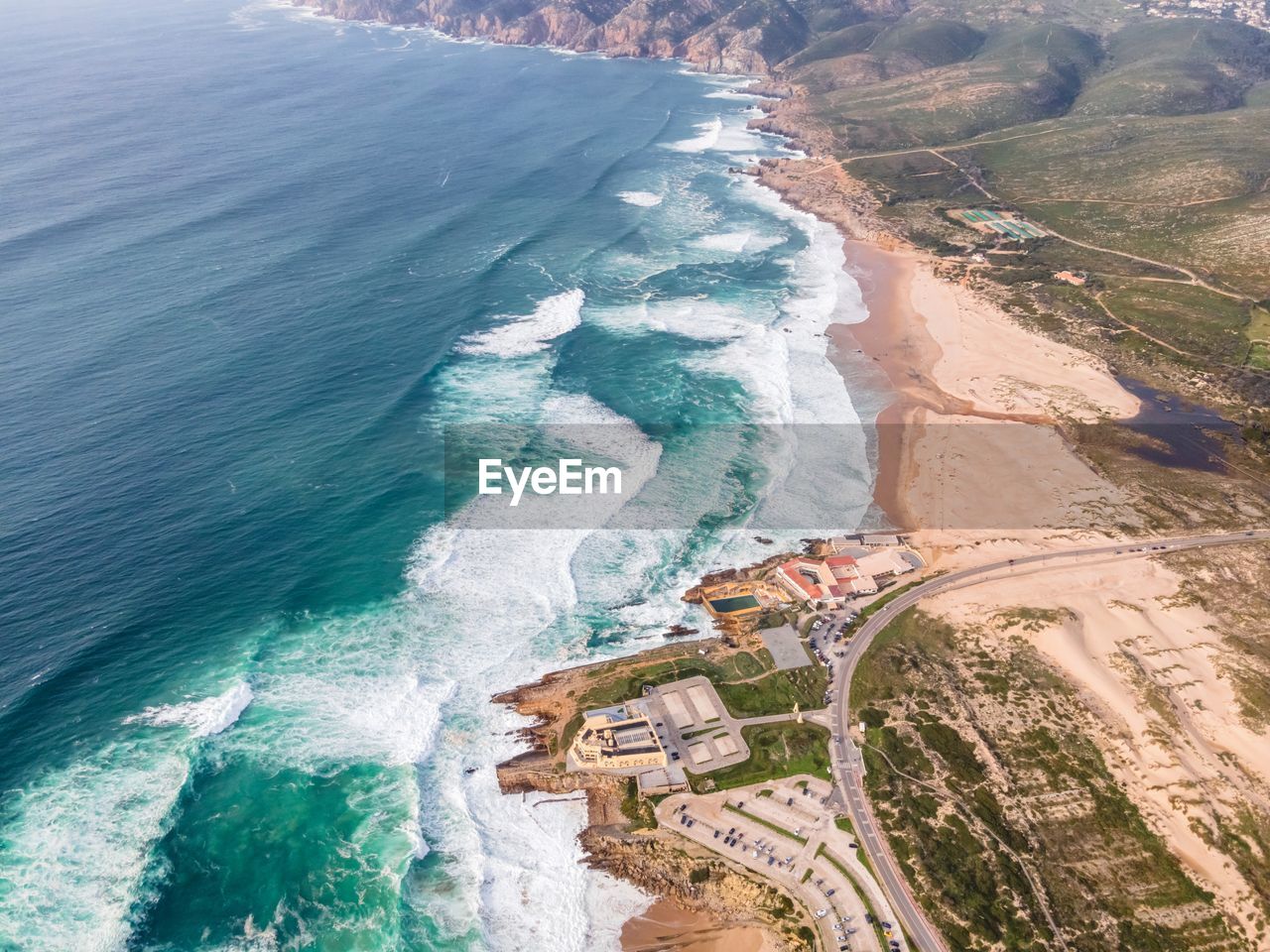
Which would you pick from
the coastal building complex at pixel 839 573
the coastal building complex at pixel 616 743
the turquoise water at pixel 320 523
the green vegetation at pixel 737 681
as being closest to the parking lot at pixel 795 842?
the coastal building complex at pixel 616 743

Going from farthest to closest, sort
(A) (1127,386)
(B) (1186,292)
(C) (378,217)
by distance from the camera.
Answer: (C) (378,217), (B) (1186,292), (A) (1127,386)

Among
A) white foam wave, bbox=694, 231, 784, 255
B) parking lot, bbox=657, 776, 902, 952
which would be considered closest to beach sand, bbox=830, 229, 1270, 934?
parking lot, bbox=657, 776, 902, 952

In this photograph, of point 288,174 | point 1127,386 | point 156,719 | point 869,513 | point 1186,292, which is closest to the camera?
point 156,719

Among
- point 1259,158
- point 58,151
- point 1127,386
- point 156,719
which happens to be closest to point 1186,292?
point 1127,386

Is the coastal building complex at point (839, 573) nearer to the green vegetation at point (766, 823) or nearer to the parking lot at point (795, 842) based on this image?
the parking lot at point (795, 842)

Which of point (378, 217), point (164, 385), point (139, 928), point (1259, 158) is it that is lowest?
point (139, 928)

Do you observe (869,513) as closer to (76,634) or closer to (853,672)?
(853,672)

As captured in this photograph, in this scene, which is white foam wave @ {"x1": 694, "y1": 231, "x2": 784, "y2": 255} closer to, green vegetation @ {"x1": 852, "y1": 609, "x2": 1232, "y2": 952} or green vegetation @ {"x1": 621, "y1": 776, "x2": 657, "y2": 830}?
green vegetation @ {"x1": 852, "y1": 609, "x2": 1232, "y2": 952}

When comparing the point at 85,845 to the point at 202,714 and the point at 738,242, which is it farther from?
the point at 738,242
